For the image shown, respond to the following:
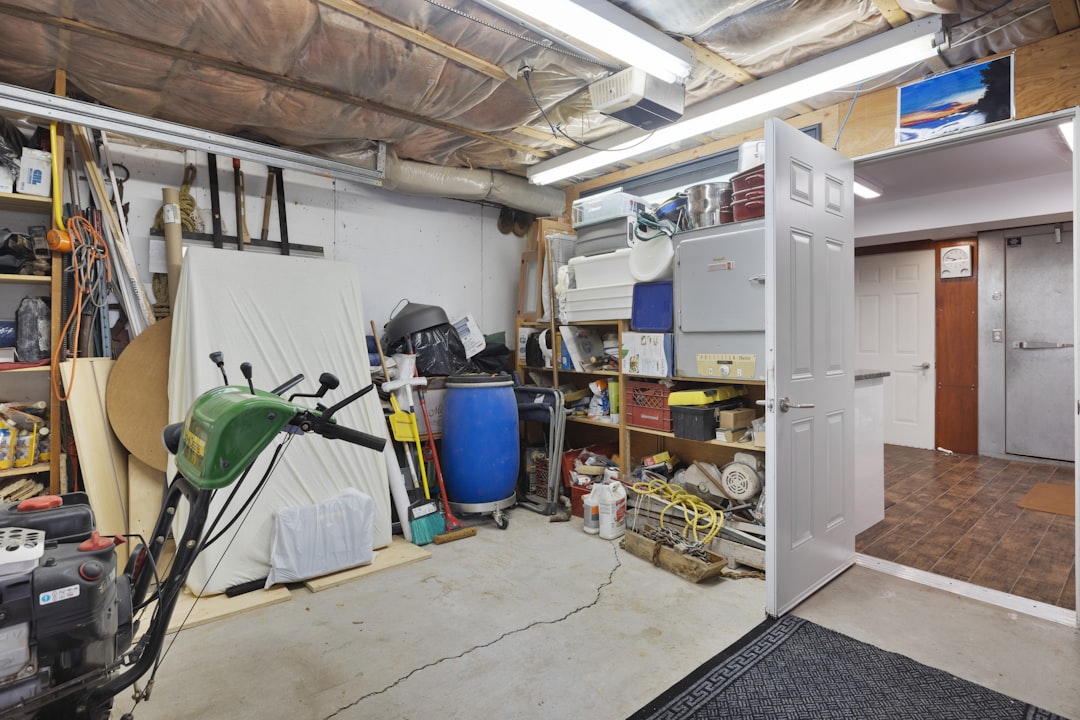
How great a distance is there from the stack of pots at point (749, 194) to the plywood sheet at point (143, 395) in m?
3.14

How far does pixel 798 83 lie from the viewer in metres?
2.86

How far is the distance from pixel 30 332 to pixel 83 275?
356mm

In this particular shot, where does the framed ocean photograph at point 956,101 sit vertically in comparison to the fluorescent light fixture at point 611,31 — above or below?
below

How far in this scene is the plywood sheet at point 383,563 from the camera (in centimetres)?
281

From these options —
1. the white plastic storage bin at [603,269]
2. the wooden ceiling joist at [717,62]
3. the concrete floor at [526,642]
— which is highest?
the wooden ceiling joist at [717,62]

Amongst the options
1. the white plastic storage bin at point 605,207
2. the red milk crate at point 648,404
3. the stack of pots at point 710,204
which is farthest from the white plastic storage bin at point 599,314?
the stack of pots at point 710,204

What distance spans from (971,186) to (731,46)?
3.71 metres

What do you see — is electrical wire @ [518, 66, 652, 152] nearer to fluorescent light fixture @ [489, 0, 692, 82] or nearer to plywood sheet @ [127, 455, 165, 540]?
fluorescent light fixture @ [489, 0, 692, 82]

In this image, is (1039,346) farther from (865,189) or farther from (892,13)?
(892,13)

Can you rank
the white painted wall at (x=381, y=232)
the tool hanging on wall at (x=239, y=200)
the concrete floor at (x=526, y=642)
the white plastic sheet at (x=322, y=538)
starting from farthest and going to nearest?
the tool hanging on wall at (x=239, y=200) → the white painted wall at (x=381, y=232) → the white plastic sheet at (x=322, y=538) → the concrete floor at (x=526, y=642)

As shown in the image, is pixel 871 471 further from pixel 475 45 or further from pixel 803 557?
pixel 475 45

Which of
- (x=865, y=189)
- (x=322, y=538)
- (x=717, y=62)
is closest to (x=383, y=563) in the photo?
(x=322, y=538)

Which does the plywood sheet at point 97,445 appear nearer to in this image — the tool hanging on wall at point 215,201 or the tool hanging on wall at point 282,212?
the tool hanging on wall at point 215,201

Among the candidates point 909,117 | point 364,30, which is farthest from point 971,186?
point 364,30
